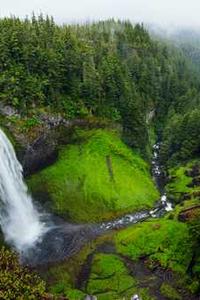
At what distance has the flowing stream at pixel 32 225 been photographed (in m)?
93.0

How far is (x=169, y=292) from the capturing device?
7981 cm

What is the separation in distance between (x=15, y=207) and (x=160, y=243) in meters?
26.7

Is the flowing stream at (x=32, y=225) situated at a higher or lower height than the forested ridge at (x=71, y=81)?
lower

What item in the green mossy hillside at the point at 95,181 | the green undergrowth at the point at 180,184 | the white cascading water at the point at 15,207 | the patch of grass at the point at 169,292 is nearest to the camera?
the patch of grass at the point at 169,292

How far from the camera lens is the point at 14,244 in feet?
310

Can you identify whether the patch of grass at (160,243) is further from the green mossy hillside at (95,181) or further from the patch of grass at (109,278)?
the green mossy hillside at (95,181)

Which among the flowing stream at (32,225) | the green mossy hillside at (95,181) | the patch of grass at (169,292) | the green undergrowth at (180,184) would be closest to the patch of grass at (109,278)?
the patch of grass at (169,292)

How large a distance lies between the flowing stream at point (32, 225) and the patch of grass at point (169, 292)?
17140 millimetres

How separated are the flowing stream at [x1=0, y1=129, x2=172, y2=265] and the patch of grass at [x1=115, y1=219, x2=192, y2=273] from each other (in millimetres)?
6379

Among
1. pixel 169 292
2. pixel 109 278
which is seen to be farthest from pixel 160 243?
pixel 169 292

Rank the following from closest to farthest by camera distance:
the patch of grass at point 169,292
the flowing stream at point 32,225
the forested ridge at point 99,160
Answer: the patch of grass at point 169,292, the forested ridge at point 99,160, the flowing stream at point 32,225

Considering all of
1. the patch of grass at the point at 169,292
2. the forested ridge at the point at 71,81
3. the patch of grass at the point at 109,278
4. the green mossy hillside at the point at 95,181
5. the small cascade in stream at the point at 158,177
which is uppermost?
the forested ridge at the point at 71,81

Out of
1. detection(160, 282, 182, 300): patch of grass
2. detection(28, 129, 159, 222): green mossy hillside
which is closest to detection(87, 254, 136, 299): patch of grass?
detection(160, 282, 182, 300): patch of grass

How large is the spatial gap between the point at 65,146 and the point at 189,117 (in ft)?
108
